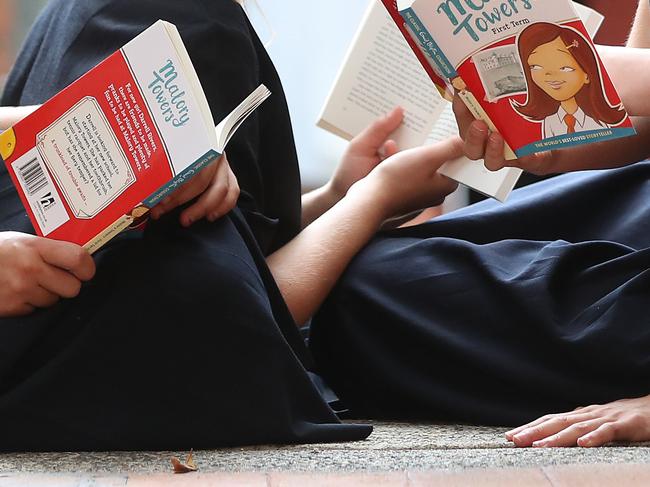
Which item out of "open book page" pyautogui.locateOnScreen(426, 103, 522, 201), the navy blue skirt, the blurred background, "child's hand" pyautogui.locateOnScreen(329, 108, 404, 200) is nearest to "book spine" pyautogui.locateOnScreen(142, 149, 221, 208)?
the navy blue skirt

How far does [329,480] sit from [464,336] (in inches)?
13.2

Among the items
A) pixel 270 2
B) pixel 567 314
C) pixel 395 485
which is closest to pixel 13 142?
pixel 395 485

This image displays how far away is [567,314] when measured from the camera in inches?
43.3

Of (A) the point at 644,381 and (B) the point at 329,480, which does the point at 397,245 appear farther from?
(B) the point at 329,480

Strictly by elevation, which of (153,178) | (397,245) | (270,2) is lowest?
(397,245)

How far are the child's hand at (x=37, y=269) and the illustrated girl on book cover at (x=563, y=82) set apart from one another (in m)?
0.42

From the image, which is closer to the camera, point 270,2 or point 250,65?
point 250,65

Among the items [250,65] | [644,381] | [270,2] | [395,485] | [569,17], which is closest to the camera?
[395,485]

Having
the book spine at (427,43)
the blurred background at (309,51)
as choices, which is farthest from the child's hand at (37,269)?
the blurred background at (309,51)

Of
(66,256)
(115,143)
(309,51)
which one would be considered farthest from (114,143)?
(309,51)

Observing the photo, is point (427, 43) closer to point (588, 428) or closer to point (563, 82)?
point (563, 82)

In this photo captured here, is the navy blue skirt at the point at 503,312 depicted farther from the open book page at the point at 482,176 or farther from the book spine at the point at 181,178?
the book spine at the point at 181,178

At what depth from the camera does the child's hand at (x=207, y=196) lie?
1030 millimetres

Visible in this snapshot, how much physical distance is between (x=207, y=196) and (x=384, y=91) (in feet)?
1.60
